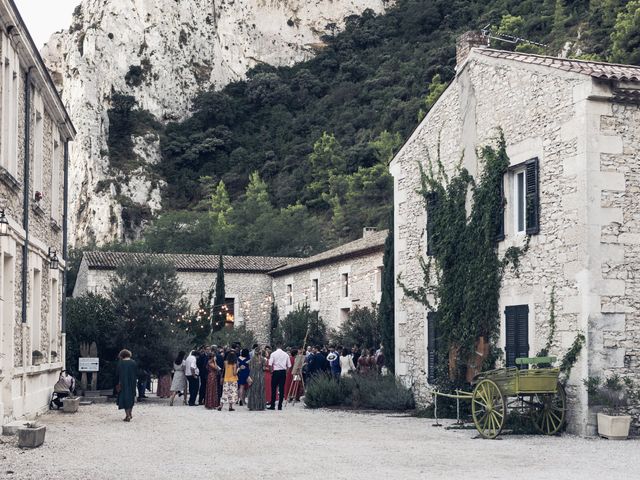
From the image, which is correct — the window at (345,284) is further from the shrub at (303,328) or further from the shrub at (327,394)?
the shrub at (327,394)

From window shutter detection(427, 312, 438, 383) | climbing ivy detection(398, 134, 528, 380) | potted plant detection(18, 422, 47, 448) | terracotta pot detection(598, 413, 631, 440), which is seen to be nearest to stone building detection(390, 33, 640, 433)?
climbing ivy detection(398, 134, 528, 380)

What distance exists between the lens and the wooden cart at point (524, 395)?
1471cm

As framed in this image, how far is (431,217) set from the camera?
68.0ft

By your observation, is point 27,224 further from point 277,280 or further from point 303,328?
point 277,280

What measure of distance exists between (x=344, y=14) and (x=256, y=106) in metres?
16.8

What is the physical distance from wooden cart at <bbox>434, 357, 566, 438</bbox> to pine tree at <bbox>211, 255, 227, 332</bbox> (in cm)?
2981

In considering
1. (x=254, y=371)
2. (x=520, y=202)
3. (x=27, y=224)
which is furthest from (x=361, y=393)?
(x=27, y=224)

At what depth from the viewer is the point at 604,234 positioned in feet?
50.2

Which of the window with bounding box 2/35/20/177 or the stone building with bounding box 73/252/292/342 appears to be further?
the stone building with bounding box 73/252/292/342

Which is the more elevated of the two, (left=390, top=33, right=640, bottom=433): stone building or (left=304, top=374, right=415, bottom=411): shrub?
(left=390, top=33, right=640, bottom=433): stone building

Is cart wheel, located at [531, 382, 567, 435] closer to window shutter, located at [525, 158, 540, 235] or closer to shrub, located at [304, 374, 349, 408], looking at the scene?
window shutter, located at [525, 158, 540, 235]

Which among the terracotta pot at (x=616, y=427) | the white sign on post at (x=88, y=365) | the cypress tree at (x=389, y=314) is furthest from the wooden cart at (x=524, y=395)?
the white sign on post at (x=88, y=365)

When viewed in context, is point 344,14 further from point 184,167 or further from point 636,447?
point 636,447

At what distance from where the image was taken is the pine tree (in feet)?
147
